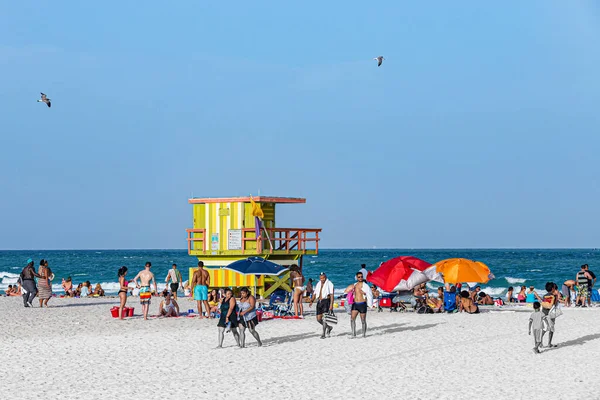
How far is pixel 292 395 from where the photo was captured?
11328mm

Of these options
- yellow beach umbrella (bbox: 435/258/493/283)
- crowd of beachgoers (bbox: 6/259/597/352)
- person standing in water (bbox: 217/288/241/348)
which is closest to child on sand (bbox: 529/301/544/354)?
crowd of beachgoers (bbox: 6/259/597/352)

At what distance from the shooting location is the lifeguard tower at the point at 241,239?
1120 inches

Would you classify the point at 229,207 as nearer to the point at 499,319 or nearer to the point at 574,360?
the point at 499,319

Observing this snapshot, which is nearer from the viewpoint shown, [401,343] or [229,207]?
[401,343]

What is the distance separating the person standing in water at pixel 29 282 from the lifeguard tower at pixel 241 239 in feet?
17.5

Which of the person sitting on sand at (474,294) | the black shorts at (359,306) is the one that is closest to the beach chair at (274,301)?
the black shorts at (359,306)

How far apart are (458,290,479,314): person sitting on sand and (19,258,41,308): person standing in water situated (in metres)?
13.2

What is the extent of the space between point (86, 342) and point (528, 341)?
9.43m

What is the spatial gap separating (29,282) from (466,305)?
13.9 m

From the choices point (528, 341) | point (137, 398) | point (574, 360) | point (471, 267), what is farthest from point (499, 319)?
point (137, 398)

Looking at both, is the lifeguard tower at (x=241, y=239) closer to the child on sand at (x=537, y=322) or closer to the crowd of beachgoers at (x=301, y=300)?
the crowd of beachgoers at (x=301, y=300)

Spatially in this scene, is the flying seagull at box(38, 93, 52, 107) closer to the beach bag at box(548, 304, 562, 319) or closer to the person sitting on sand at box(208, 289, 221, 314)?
the person sitting on sand at box(208, 289, 221, 314)

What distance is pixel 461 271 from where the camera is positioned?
81.0ft

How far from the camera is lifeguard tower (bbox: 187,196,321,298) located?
28453 mm
